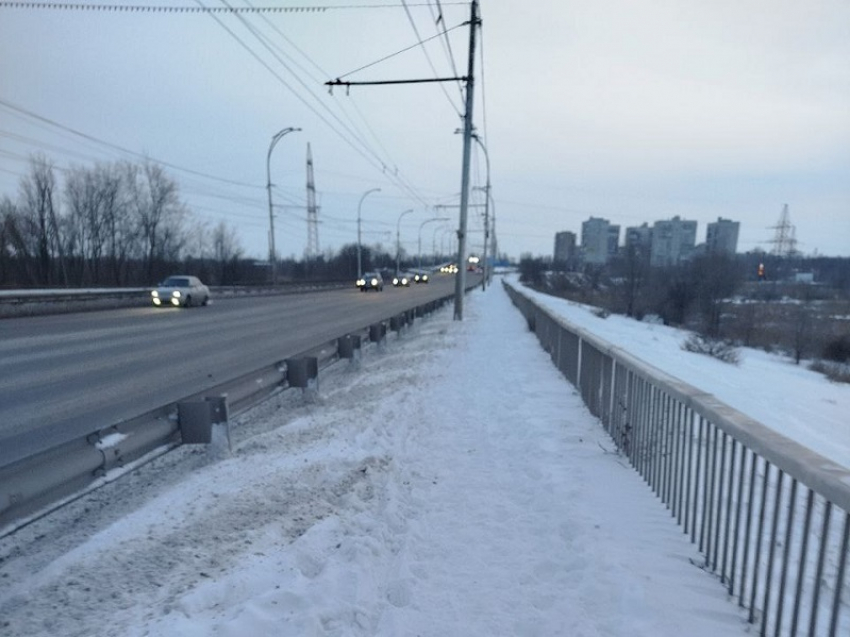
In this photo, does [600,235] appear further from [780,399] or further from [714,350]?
[780,399]

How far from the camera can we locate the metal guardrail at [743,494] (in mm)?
2350

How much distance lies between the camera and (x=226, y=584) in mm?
3201

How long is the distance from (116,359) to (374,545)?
35.3 ft

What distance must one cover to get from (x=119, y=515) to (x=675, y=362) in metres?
16.0

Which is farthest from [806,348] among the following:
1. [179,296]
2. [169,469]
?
[169,469]

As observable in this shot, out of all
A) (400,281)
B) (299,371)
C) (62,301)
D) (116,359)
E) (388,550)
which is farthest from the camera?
(400,281)

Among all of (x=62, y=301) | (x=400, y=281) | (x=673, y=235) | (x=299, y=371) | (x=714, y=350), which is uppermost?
(x=673, y=235)

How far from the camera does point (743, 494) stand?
354cm

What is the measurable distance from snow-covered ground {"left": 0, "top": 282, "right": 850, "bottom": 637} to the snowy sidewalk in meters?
0.01

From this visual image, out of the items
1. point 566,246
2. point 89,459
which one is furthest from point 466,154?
point 566,246

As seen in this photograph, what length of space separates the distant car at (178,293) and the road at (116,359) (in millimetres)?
3751

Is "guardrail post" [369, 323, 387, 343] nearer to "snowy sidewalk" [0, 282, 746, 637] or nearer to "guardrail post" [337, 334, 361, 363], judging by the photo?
"guardrail post" [337, 334, 361, 363]

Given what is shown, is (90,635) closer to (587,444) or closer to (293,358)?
(587,444)

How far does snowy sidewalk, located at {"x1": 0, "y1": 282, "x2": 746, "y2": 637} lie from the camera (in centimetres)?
294
